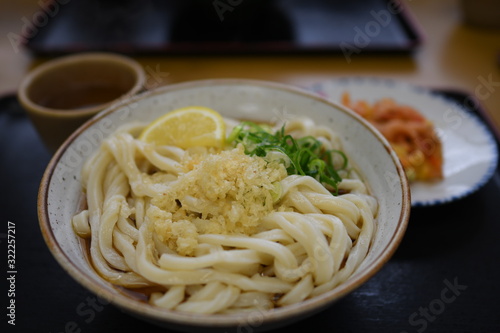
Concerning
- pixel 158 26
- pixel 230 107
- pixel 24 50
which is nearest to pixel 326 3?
pixel 158 26

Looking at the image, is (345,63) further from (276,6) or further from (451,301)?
(451,301)

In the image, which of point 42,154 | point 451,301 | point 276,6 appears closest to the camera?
point 451,301

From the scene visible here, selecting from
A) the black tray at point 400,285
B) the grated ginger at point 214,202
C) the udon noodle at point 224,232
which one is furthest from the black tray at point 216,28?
the grated ginger at point 214,202

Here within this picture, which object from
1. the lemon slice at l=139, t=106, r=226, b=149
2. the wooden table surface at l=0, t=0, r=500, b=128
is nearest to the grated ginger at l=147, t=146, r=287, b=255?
the lemon slice at l=139, t=106, r=226, b=149

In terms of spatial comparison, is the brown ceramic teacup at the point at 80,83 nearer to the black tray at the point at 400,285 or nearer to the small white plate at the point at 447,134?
the black tray at the point at 400,285

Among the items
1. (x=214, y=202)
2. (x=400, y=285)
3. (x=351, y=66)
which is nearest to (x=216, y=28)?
(x=351, y=66)

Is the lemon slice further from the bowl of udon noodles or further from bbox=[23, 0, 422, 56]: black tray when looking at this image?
bbox=[23, 0, 422, 56]: black tray

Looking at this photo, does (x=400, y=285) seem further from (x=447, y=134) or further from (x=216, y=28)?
(x=216, y=28)
